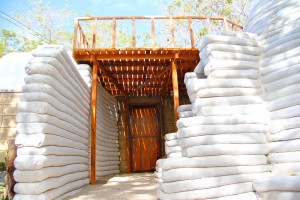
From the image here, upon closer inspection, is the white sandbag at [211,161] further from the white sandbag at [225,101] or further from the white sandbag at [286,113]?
the white sandbag at [225,101]

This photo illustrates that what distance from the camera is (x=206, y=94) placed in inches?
175

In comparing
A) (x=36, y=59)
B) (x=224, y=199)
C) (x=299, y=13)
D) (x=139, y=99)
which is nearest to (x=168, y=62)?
(x=139, y=99)

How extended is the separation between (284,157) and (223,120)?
42.6 inches

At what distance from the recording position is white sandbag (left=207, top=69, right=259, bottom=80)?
4.62m

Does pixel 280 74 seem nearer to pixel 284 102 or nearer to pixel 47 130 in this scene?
pixel 284 102

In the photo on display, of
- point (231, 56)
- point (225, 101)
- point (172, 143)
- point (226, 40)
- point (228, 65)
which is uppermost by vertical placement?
point (226, 40)

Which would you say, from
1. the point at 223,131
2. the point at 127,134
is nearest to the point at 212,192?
the point at 223,131

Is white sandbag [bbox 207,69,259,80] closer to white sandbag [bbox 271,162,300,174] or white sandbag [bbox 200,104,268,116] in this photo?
white sandbag [bbox 200,104,268,116]

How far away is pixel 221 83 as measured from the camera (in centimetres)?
455

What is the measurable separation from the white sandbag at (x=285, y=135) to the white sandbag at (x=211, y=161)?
420 millimetres

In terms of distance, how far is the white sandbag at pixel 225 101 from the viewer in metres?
4.41

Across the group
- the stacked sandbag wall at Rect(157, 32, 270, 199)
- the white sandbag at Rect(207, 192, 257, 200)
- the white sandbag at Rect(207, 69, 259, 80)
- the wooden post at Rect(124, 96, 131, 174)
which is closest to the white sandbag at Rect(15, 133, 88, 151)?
the stacked sandbag wall at Rect(157, 32, 270, 199)

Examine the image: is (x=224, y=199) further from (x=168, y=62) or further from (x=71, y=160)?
(x=168, y=62)

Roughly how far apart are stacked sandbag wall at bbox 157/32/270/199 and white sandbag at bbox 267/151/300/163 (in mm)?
103
